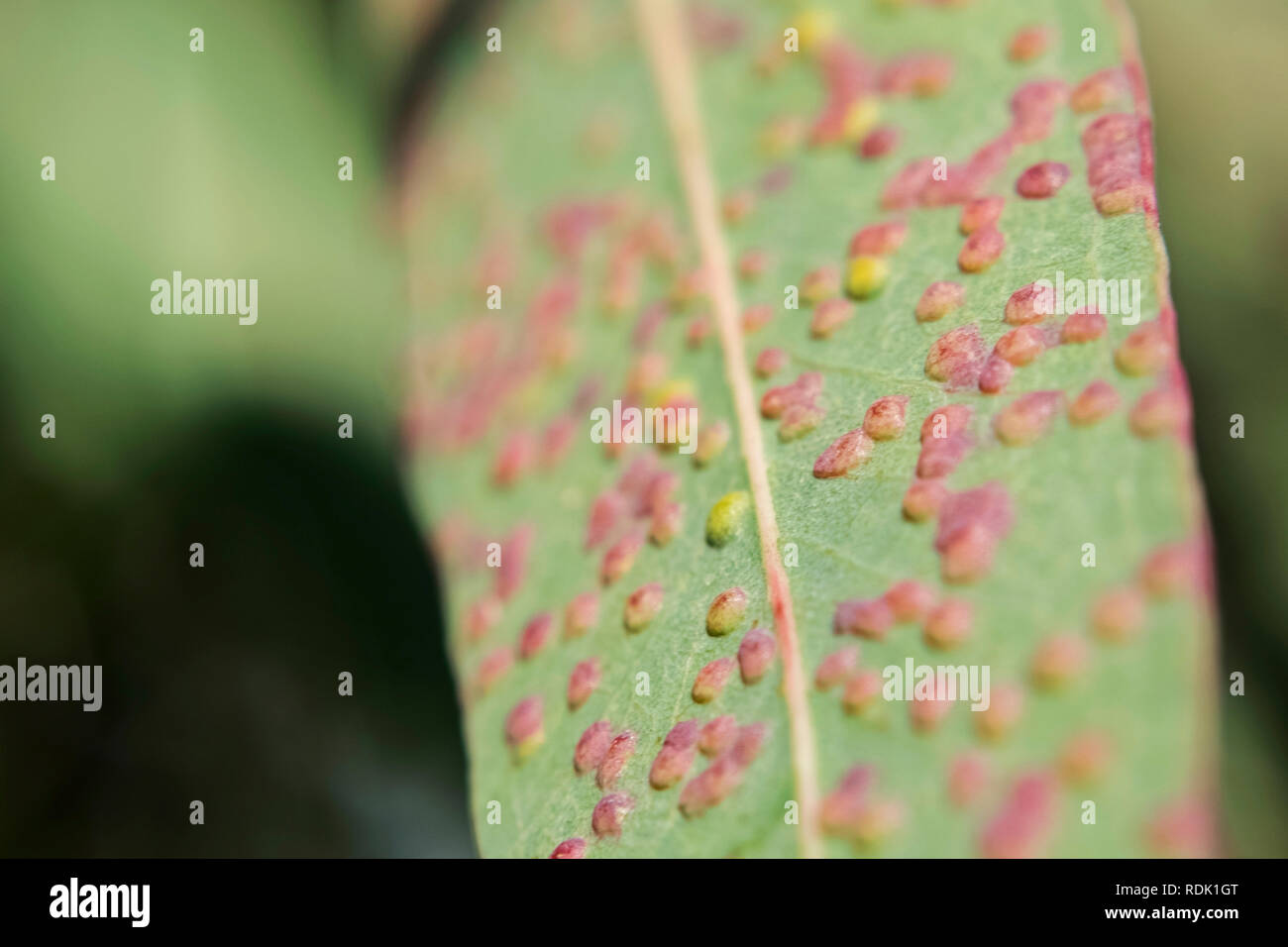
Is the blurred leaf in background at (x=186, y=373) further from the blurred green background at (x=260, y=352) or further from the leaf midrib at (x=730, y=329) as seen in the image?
the leaf midrib at (x=730, y=329)

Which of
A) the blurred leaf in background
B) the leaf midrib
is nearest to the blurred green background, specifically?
the blurred leaf in background

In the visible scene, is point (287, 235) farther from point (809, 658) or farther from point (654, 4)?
point (809, 658)

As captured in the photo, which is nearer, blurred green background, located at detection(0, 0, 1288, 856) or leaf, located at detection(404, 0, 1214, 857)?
leaf, located at detection(404, 0, 1214, 857)

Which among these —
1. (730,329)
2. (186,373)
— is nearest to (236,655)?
(186,373)

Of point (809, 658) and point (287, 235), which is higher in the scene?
point (287, 235)

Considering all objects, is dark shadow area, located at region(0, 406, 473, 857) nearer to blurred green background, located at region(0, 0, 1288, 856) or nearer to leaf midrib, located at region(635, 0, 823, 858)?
blurred green background, located at region(0, 0, 1288, 856)

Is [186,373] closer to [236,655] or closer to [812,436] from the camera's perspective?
[236,655]
